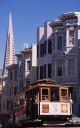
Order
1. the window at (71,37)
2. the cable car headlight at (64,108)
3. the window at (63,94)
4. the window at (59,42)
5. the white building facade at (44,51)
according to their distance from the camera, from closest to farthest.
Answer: the cable car headlight at (64,108), the window at (63,94), the window at (71,37), the window at (59,42), the white building facade at (44,51)

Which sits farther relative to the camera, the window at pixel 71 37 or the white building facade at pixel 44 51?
the white building facade at pixel 44 51

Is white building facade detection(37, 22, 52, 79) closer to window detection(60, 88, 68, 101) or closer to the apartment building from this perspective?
the apartment building

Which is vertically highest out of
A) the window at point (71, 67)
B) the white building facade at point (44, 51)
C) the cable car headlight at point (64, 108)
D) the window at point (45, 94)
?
the white building facade at point (44, 51)

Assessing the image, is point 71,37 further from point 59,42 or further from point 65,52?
point 65,52

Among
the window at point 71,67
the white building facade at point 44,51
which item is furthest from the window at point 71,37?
the white building facade at point 44,51

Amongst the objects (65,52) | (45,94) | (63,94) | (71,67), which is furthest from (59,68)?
(45,94)

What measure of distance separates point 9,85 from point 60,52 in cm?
2364

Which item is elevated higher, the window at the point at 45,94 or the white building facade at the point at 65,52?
the white building facade at the point at 65,52

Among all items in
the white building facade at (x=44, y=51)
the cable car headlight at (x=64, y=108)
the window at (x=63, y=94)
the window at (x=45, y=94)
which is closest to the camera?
the window at (x=45, y=94)

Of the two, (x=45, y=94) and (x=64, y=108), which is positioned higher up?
(x=45, y=94)

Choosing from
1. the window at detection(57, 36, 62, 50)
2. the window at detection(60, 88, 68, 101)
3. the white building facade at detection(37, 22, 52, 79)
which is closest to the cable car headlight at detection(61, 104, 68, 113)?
the window at detection(60, 88, 68, 101)

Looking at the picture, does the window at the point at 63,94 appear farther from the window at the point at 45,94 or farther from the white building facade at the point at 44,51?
the white building facade at the point at 44,51

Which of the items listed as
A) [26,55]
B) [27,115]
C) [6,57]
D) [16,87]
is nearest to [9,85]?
[16,87]

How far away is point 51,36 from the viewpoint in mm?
53062
